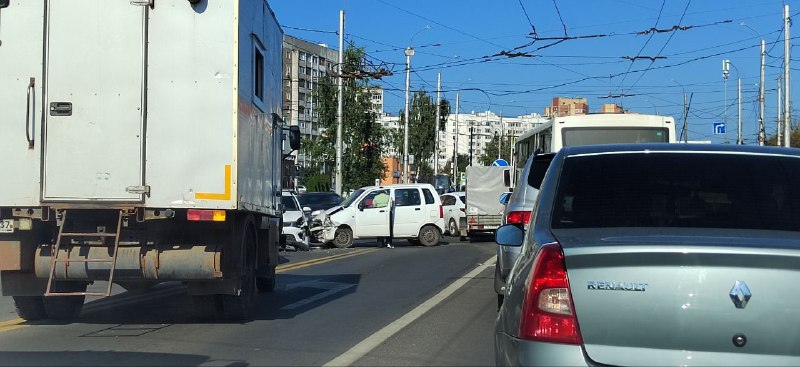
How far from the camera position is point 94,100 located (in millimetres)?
7828

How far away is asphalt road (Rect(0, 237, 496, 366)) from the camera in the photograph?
713 cm

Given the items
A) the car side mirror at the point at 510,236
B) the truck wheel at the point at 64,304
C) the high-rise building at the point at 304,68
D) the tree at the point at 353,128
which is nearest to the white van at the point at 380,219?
the truck wheel at the point at 64,304

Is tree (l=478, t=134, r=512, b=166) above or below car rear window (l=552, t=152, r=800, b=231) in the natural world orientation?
above

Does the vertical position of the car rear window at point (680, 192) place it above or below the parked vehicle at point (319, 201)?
above

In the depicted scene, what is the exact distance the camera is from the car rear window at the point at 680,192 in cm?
388

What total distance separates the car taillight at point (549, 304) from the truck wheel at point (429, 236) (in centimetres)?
2109

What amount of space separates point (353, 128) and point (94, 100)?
35551mm

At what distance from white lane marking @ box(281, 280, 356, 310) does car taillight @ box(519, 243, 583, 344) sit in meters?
7.38

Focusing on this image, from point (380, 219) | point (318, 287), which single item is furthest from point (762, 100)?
point (318, 287)

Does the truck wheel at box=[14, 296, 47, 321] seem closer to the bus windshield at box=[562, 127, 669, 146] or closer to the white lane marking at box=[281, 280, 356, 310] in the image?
the white lane marking at box=[281, 280, 356, 310]

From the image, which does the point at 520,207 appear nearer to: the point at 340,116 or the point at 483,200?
the point at 483,200

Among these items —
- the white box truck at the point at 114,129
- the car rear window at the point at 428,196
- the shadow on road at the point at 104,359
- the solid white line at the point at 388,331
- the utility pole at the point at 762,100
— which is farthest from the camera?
the utility pole at the point at 762,100

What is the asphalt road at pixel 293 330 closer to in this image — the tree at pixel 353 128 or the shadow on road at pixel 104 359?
the shadow on road at pixel 104 359

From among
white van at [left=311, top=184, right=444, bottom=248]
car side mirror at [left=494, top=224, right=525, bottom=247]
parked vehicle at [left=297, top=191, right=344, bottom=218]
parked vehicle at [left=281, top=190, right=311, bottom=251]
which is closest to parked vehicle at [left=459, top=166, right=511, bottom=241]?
white van at [left=311, top=184, right=444, bottom=248]
